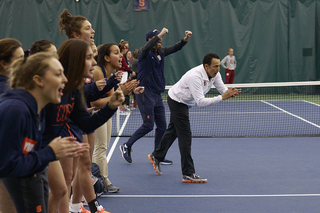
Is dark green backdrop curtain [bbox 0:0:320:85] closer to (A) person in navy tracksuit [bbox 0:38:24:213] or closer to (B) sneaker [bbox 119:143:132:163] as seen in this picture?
(B) sneaker [bbox 119:143:132:163]

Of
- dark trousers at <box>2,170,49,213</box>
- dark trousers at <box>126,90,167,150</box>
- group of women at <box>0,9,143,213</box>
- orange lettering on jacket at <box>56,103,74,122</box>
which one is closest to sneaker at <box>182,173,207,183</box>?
dark trousers at <box>126,90,167,150</box>

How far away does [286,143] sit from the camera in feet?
22.1

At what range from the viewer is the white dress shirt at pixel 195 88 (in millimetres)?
4426

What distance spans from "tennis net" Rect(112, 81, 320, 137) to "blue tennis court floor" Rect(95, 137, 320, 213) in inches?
42.5

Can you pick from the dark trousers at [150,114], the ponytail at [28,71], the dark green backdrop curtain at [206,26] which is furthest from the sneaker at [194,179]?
the dark green backdrop curtain at [206,26]

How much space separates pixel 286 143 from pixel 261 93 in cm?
895

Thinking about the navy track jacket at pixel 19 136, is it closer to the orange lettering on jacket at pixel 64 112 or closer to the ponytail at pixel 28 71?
the ponytail at pixel 28 71

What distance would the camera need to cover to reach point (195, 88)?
4.50m

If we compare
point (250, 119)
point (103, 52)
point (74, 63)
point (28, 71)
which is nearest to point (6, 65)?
point (74, 63)

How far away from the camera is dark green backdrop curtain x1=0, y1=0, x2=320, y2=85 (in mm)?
15180

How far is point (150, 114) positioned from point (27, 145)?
3613mm

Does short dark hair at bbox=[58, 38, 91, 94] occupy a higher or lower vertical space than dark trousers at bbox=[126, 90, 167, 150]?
higher

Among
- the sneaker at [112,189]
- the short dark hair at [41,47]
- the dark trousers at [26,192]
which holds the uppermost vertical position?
the short dark hair at [41,47]

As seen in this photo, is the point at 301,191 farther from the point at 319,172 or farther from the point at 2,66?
the point at 2,66
